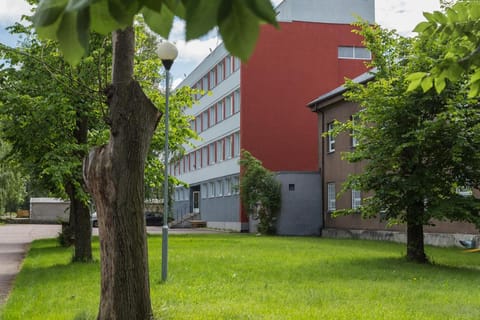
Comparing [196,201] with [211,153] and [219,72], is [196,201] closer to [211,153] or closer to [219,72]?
[211,153]

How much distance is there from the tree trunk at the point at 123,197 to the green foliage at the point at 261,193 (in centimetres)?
2877

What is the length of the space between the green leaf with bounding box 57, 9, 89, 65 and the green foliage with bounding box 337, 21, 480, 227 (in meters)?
14.0

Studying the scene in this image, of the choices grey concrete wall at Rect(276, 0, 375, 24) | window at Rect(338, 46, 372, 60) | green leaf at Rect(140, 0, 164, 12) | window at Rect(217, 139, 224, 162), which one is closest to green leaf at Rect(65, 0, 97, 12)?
green leaf at Rect(140, 0, 164, 12)

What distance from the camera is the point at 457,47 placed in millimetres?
3711

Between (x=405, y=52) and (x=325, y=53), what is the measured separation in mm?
27343

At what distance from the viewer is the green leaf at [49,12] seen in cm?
138

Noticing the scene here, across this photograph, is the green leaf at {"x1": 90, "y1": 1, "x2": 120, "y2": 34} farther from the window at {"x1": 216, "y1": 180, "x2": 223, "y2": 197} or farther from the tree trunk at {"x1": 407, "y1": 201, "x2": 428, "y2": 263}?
the window at {"x1": 216, "y1": 180, "x2": 223, "y2": 197}

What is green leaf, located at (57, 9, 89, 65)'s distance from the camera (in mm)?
1396

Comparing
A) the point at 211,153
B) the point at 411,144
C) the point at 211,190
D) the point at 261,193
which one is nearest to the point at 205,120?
the point at 211,153

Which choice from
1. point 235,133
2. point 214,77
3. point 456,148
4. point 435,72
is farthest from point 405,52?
point 214,77

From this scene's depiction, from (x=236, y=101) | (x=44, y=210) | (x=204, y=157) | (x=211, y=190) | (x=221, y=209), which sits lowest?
(x=44, y=210)

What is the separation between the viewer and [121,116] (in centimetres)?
711

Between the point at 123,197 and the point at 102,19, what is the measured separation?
569 centimetres

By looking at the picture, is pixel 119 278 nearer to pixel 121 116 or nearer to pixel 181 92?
pixel 121 116
